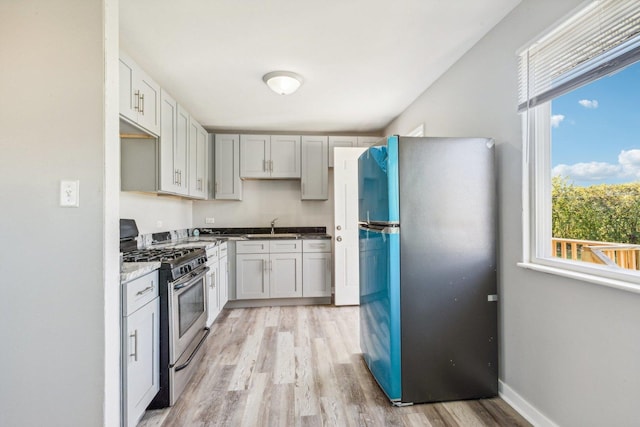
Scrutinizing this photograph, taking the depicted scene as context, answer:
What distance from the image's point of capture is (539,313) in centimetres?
169

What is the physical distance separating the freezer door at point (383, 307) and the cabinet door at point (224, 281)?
185 cm

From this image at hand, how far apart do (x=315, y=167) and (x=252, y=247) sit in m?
1.43

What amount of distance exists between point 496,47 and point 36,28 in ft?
8.34

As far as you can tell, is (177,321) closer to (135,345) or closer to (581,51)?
(135,345)

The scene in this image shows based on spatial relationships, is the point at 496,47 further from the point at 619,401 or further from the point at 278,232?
the point at 278,232

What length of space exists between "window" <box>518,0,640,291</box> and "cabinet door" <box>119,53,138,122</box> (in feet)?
8.33

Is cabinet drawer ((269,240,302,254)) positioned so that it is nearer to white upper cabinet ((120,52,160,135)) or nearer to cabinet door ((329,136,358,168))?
cabinet door ((329,136,358,168))

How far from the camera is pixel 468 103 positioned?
2338mm

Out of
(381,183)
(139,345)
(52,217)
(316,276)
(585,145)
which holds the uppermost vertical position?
(585,145)

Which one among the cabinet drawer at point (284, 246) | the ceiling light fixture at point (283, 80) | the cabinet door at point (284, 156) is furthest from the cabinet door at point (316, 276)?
the ceiling light fixture at point (283, 80)

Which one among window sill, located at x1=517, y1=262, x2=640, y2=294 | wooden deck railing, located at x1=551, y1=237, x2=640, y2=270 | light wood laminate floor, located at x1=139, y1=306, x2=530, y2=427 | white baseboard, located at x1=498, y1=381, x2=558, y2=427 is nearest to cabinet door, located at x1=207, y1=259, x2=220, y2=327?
light wood laminate floor, located at x1=139, y1=306, x2=530, y2=427

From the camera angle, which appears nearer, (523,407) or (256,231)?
(523,407)

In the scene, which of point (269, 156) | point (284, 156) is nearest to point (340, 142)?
point (284, 156)

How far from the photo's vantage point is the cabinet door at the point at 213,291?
Answer: 2.98 meters
